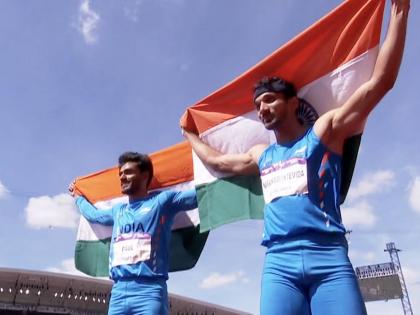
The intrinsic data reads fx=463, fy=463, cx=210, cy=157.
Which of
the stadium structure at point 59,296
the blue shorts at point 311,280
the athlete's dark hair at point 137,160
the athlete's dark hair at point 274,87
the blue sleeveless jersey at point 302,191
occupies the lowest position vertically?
the blue shorts at point 311,280

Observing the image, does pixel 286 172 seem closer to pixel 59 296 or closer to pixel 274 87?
pixel 274 87

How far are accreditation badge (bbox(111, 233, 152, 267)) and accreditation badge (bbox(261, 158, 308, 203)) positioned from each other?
134 centimetres

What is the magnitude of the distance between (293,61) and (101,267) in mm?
3024

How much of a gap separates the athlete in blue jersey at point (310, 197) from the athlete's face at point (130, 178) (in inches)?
60.2

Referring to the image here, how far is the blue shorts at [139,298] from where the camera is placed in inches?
133

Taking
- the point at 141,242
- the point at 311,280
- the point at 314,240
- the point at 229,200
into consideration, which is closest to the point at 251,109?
the point at 229,200

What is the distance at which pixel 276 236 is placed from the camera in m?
2.44

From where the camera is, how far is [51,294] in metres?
25.6

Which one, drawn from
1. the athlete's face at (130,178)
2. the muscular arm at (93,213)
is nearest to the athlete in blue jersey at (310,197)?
the athlete's face at (130,178)

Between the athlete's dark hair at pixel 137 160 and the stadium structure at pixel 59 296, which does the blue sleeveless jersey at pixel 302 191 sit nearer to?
the athlete's dark hair at pixel 137 160

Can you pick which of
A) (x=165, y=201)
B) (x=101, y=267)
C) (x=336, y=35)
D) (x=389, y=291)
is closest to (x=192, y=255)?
(x=165, y=201)

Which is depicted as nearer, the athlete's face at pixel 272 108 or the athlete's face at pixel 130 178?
the athlete's face at pixel 272 108

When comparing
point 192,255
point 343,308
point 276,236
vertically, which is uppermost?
point 192,255

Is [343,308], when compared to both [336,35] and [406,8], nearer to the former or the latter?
[406,8]
